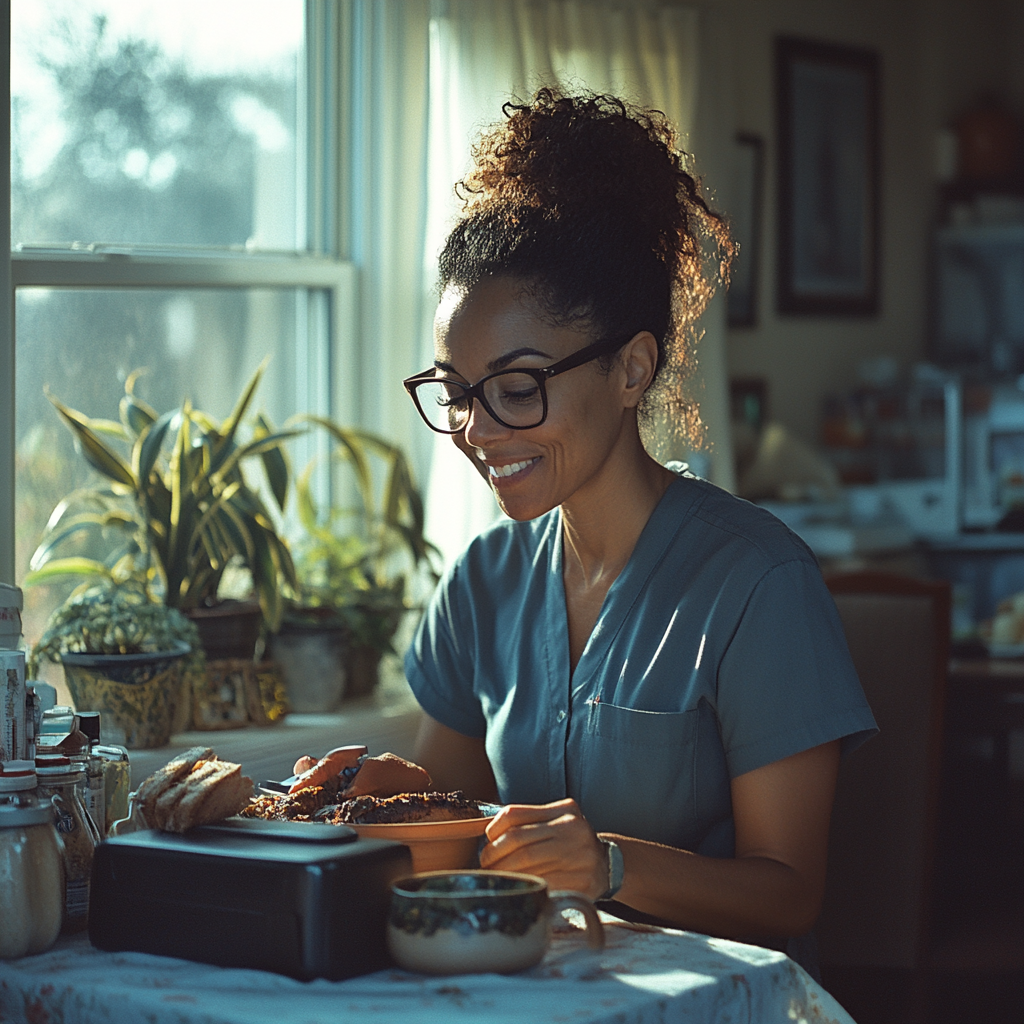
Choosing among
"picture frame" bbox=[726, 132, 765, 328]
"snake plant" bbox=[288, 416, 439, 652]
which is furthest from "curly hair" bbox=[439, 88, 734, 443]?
"picture frame" bbox=[726, 132, 765, 328]

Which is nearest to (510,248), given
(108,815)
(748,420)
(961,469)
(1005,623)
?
(108,815)

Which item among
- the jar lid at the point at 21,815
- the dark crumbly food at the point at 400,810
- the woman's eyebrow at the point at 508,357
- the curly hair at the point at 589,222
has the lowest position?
the dark crumbly food at the point at 400,810

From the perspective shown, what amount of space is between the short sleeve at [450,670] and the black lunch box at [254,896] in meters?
0.62

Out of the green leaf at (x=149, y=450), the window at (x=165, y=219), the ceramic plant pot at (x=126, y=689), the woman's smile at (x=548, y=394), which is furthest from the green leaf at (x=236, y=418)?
the woman's smile at (x=548, y=394)

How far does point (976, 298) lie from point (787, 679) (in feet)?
12.1

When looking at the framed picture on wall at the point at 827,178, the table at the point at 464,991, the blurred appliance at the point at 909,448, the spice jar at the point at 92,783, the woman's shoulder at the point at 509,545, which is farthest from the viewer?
the blurred appliance at the point at 909,448

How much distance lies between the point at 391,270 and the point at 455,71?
0.40 meters

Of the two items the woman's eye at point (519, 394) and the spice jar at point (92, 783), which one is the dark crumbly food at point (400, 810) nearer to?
the spice jar at point (92, 783)

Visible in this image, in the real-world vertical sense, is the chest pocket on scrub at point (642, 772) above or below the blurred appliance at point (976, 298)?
below

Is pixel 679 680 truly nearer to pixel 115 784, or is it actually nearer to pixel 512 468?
pixel 512 468

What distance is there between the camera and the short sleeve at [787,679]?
1.46m

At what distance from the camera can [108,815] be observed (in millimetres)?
1450

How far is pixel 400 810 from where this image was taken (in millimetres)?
1290

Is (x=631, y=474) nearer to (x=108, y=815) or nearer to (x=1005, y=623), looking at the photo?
(x=108, y=815)
